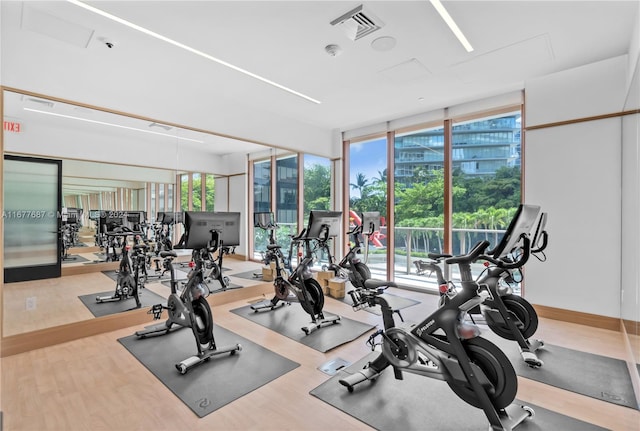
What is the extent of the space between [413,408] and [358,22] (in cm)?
324

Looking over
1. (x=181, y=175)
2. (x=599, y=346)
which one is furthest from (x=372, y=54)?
(x=599, y=346)

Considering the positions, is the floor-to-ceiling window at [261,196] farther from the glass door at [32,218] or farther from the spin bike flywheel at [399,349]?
the spin bike flywheel at [399,349]

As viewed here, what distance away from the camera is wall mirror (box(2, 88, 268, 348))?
324cm

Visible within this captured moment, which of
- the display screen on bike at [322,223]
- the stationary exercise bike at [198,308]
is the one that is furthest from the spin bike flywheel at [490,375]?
the display screen on bike at [322,223]

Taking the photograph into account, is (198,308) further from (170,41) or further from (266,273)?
(170,41)

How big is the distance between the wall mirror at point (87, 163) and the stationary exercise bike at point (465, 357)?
139 inches

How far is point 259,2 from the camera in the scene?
8.46 feet

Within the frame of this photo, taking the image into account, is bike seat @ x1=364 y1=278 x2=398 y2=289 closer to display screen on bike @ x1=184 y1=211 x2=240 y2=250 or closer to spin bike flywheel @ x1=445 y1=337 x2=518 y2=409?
spin bike flywheel @ x1=445 y1=337 x2=518 y2=409

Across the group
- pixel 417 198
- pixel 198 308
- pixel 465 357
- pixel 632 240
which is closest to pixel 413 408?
pixel 465 357

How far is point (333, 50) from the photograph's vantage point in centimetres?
334

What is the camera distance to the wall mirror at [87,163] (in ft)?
10.6

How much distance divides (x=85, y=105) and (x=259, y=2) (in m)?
2.39

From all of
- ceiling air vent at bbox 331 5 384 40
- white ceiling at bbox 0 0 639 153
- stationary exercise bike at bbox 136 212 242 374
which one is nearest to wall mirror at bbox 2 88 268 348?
white ceiling at bbox 0 0 639 153

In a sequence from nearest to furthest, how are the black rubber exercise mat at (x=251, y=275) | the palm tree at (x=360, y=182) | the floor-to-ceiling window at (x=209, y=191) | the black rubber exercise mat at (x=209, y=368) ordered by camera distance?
the black rubber exercise mat at (x=209, y=368) → the floor-to-ceiling window at (x=209, y=191) → the black rubber exercise mat at (x=251, y=275) → the palm tree at (x=360, y=182)
